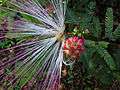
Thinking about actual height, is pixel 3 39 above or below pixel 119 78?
above

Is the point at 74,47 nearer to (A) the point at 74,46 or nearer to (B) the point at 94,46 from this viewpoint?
(A) the point at 74,46

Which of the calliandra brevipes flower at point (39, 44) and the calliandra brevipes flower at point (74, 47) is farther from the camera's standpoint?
the calliandra brevipes flower at point (39, 44)

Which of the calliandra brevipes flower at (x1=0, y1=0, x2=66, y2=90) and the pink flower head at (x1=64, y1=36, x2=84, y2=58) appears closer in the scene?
the pink flower head at (x1=64, y1=36, x2=84, y2=58)

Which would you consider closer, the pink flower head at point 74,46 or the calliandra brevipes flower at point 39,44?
the pink flower head at point 74,46

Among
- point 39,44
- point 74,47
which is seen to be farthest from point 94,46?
point 39,44

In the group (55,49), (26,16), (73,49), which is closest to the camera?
(73,49)

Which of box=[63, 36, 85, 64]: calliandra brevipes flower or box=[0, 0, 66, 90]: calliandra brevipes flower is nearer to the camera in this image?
box=[63, 36, 85, 64]: calliandra brevipes flower

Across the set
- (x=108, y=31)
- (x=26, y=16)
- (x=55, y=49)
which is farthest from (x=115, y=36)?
(x=26, y=16)

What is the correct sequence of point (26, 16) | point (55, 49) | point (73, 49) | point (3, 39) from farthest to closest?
point (3, 39), point (26, 16), point (55, 49), point (73, 49)

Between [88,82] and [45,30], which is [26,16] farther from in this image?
[88,82]
